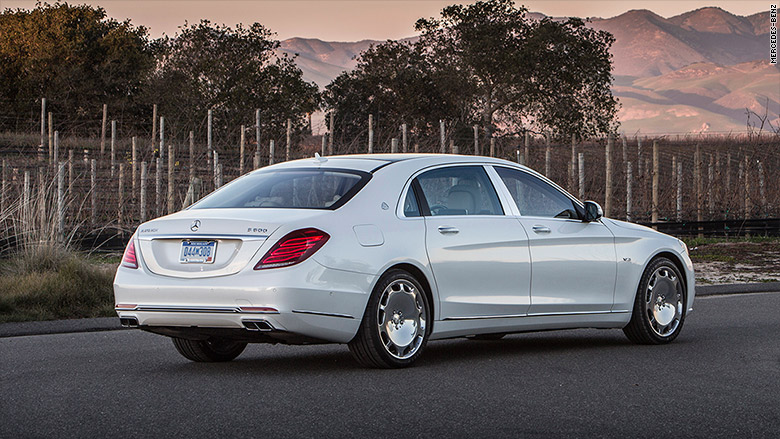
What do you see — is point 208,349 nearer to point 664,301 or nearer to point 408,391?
point 408,391

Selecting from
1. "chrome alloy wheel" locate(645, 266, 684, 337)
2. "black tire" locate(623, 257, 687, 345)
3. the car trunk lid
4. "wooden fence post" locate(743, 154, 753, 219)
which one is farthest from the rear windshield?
"wooden fence post" locate(743, 154, 753, 219)

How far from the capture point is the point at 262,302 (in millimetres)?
7289

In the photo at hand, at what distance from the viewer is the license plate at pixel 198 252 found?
7.53 metres

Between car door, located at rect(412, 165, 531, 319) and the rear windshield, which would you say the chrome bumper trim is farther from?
car door, located at rect(412, 165, 531, 319)

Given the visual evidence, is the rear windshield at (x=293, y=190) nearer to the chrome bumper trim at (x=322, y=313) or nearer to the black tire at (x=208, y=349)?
the chrome bumper trim at (x=322, y=313)

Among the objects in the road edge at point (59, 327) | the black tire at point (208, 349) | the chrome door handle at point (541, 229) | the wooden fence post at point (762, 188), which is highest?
the wooden fence post at point (762, 188)

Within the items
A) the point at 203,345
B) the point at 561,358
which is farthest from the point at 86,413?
the point at 561,358

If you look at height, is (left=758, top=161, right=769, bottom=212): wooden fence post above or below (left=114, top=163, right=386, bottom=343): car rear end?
above

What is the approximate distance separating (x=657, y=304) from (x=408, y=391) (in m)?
3.66

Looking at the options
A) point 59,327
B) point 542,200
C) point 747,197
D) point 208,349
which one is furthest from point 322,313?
point 747,197

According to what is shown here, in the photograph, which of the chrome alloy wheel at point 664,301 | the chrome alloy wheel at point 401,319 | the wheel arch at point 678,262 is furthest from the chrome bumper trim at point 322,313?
the wheel arch at point 678,262

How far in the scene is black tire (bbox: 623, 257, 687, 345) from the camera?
32.1 feet

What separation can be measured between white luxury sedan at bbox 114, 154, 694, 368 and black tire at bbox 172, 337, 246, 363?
0.04ft

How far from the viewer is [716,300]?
14312mm
